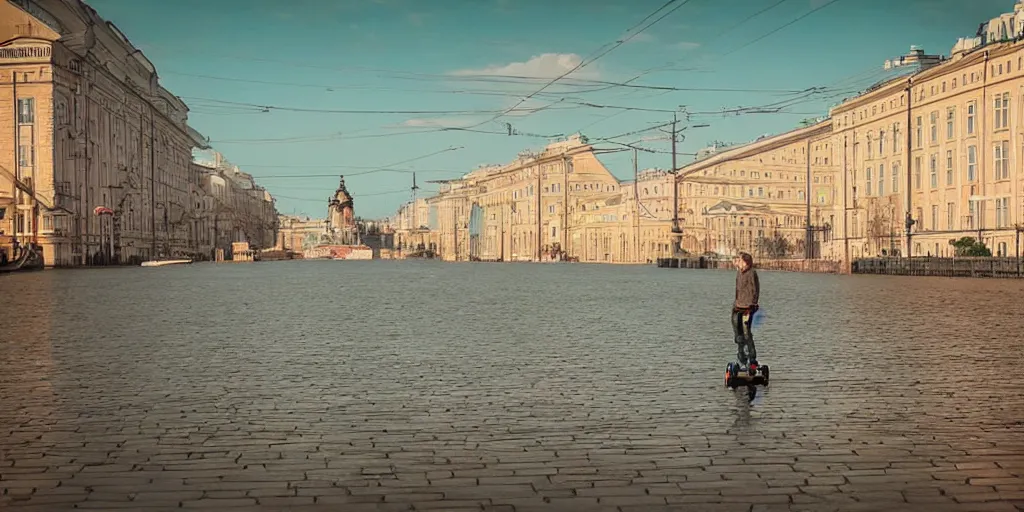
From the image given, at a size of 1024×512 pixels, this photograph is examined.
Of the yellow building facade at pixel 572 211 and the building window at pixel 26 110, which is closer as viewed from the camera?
the building window at pixel 26 110

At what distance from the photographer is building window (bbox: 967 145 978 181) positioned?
6656 cm

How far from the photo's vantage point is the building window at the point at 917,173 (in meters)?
75.5

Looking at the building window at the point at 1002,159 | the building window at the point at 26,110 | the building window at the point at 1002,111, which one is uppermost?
the building window at the point at 26,110

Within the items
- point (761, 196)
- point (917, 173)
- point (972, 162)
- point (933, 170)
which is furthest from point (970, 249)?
point (761, 196)

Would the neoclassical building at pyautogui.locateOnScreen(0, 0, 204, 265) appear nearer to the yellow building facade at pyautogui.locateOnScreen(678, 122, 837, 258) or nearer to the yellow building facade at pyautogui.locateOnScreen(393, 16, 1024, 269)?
the yellow building facade at pyautogui.locateOnScreen(393, 16, 1024, 269)

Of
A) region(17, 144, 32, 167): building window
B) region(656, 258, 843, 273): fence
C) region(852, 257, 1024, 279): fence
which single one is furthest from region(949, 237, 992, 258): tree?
region(17, 144, 32, 167): building window

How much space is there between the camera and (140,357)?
14570 millimetres

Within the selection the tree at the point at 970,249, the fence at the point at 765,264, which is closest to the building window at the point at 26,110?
the fence at the point at 765,264

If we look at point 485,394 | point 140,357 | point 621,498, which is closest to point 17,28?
point 140,357

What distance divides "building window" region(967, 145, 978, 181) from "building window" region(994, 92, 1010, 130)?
9.39 ft

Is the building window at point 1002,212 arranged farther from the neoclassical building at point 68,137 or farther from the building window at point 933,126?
the neoclassical building at point 68,137

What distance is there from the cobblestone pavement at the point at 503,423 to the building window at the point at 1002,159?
50614mm

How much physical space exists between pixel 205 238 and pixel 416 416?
128 meters

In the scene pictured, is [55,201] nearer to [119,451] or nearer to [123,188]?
[123,188]
